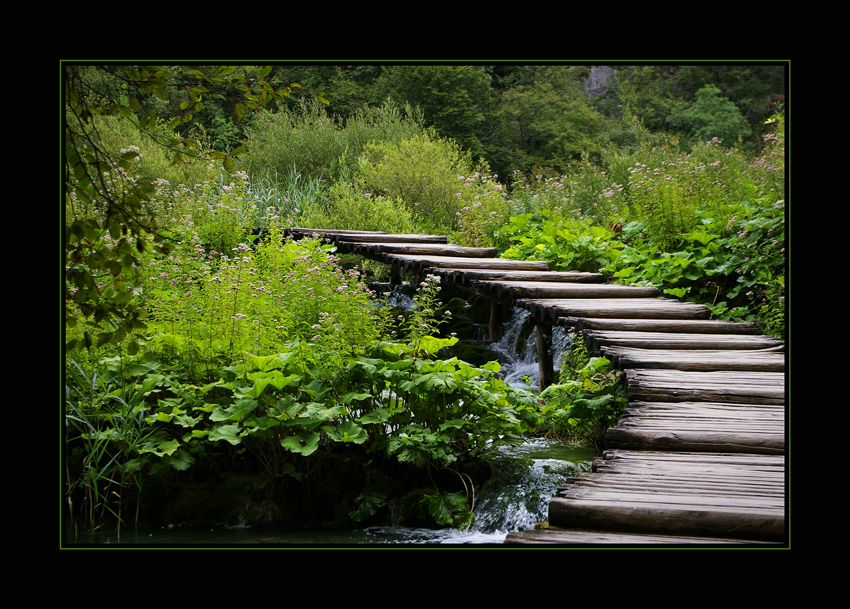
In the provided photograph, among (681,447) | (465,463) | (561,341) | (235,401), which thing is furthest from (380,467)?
(561,341)

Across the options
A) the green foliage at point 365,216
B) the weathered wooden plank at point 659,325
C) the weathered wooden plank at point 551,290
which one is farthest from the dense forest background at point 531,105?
the weathered wooden plank at point 659,325

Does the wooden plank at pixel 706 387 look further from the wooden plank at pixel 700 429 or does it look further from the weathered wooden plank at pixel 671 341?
the weathered wooden plank at pixel 671 341

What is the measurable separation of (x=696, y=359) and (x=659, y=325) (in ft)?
2.49

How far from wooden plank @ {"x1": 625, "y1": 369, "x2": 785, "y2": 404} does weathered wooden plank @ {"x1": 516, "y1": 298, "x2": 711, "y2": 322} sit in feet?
3.87

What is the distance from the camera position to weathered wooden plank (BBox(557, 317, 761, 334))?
4.38m

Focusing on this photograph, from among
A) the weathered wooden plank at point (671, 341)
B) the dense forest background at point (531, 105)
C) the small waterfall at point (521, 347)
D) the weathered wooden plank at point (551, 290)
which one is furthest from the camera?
the dense forest background at point (531, 105)

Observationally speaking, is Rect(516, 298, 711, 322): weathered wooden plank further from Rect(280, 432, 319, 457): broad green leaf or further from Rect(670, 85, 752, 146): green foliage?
Rect(670, 85, 752, 146): green foliage

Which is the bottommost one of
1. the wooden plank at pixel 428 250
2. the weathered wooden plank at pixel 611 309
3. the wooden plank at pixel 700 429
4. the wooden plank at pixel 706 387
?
the wooden plank at pixel 700 429

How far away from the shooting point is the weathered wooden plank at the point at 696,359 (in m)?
3.62

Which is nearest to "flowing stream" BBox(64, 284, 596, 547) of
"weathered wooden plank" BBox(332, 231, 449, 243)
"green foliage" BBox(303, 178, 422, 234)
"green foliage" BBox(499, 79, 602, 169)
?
"weathered wooden plank" BBox(332, 231, 449, 243)

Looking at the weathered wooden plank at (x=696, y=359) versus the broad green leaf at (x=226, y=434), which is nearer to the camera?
the weathered wooden plank at (x=696, y=359)
